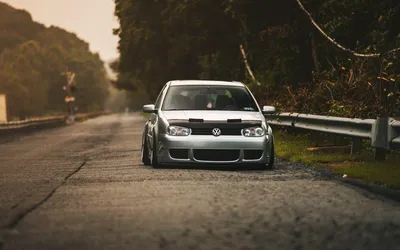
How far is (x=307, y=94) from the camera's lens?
19.0 m

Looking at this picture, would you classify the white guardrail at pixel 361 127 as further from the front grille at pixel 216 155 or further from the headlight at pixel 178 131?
the headlight at pixel 178 131

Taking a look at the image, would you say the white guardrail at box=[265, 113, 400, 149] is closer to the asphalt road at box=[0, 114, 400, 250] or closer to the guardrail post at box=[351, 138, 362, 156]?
the guardrail post at box=[351, 138, 362, 156]

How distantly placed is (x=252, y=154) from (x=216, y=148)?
0.60 meters

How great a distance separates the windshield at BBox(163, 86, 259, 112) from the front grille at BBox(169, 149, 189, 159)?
1.29 metres

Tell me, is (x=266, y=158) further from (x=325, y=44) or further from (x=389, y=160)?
(x=325, y=44)

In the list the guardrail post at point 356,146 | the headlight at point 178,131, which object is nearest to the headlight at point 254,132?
the headlight at point 178,131

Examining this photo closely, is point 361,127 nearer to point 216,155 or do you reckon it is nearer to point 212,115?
point 212,115

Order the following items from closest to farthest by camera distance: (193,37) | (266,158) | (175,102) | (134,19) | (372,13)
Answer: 1. (266,158)
2. (175,102)
3. (372,13)
4. (193,37)
5. (134,19)

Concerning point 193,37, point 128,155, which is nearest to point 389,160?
point 128,155

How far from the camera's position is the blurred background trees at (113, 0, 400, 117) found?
1641 centimetres

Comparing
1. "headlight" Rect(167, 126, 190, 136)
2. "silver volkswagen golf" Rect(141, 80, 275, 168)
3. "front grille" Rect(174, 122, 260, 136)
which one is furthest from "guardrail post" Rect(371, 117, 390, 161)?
"headlight" Rect(167, 126, 190, 136)

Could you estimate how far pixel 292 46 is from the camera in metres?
25.0

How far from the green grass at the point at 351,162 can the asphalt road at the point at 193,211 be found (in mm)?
571

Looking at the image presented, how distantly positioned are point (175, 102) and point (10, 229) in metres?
6.51
